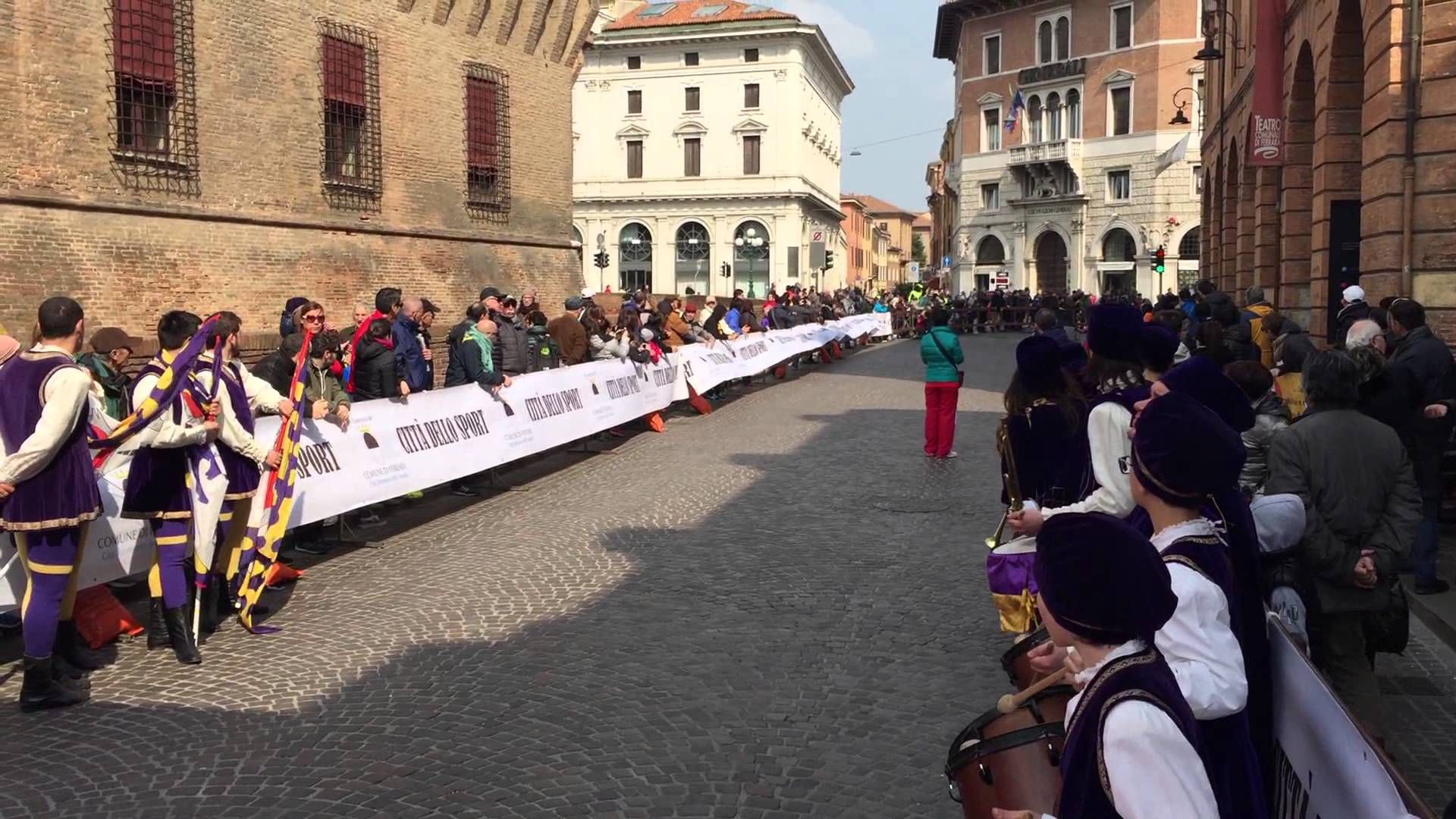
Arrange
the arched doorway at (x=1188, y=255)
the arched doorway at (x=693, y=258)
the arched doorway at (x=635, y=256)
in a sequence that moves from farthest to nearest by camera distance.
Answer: the arched doorway at (x=635, y=256), the arched doorway at (x=693, y=258), the arched doorway at (x=1188, y=255)

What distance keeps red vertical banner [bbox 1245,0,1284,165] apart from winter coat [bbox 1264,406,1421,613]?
52.3ft

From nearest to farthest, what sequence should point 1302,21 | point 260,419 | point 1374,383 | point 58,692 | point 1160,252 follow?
point 58,692 < point 1374,383 < point 260,419 < point 1302,21 < point 1160,252

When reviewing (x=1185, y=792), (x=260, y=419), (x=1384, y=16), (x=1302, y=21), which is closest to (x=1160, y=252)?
(x=1302, y=21)

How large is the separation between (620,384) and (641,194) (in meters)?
59.9

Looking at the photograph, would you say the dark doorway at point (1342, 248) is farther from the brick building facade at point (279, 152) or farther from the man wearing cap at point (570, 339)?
the brick building facade at point (279, 152)

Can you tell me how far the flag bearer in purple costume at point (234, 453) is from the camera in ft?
22.7

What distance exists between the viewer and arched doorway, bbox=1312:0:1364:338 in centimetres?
1648

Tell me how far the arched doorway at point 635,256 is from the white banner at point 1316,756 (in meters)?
71.4

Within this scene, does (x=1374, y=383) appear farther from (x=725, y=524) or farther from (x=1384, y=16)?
(x=1384, y=16)

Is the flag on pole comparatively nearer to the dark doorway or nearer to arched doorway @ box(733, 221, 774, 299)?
arched doorway @ box(733, 221, 774, 299)

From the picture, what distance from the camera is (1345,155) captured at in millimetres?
16828

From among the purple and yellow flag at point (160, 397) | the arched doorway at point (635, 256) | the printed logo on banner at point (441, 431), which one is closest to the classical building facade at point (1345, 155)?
the printed logo on banner at point (441, 431)

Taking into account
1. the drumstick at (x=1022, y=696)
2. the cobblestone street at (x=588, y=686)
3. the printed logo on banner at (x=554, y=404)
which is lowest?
the cobblestone street at (x=588, y=686)

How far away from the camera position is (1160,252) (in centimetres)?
4097
